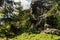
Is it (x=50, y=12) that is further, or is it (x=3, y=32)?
(x=50, y=12)

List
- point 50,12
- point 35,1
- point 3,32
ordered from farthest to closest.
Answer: point 35,1 < point 50,12 < point 3,32

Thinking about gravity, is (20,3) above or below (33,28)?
above

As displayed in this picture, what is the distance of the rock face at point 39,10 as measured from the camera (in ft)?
98.4

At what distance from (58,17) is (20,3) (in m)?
6.89

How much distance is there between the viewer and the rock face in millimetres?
29984

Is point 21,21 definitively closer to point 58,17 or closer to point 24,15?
Result: point 24,15

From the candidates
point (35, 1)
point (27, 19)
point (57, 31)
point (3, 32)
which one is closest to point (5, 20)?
point (3, 32)

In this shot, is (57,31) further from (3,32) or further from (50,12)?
(3,32)

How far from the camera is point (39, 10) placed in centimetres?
3256

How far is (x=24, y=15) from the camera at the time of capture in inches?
1134

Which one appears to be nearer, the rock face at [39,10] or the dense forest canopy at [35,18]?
the dense forest canopy at [35,18]

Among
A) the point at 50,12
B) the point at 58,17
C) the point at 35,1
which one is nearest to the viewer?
the point at 58,17

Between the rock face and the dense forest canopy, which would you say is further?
the rock face

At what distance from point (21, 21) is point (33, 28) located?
6.04 ft
